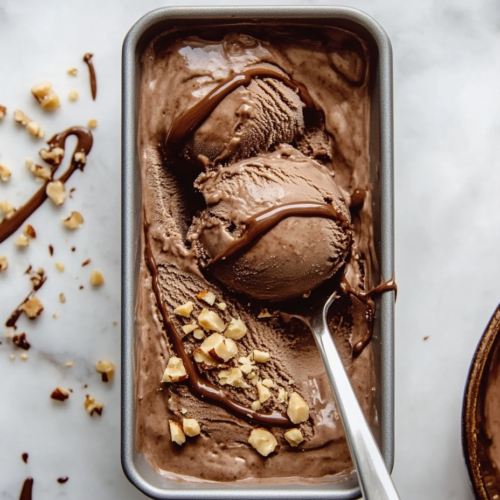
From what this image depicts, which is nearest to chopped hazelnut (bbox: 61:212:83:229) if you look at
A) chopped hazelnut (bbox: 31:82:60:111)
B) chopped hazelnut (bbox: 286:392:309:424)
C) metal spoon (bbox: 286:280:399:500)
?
chopped hazelnut (bbox: 31:82:60:111)

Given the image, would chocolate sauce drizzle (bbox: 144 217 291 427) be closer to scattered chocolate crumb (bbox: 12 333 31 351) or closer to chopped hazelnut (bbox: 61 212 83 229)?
chopped hazelnut (bbox: 61 212 83 229)

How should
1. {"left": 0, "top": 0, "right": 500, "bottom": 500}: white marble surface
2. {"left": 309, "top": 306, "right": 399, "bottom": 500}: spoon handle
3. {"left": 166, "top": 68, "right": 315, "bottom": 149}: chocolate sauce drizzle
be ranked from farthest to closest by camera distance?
1. {"left": 0, "top": 0, "right": 500, "bottom": 500}: white marble surface
2. {"left": 166, "top": 68, "right": 315, "bottom": 149}: chocolate sauce drizzle
3. {"left": 309, "top": 306, "right": 399, "bottom": 500}: spoon handle

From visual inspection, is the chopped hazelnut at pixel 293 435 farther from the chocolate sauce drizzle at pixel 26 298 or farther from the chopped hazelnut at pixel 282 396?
the chocolate sauce drizzle at pixel 26 298

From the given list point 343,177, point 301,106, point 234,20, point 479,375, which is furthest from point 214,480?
point 234,20

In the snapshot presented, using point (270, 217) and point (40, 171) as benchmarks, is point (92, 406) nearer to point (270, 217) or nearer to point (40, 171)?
point (40, 171)

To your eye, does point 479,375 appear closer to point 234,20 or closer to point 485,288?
point 485,288

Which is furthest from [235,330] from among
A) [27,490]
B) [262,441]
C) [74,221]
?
[27,490]
